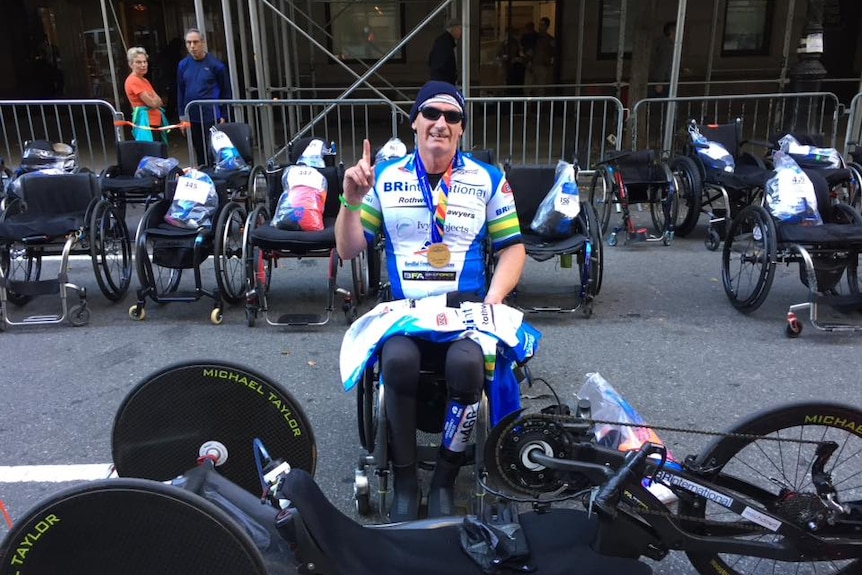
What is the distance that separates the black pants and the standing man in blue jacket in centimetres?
601

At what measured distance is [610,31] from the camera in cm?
1595

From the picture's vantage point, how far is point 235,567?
1545mm

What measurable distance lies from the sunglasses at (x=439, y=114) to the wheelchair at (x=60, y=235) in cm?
327

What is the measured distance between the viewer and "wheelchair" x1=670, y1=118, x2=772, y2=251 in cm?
657

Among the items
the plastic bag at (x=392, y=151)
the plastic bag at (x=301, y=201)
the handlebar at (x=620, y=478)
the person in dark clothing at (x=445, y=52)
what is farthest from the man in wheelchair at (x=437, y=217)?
the person in dark clothing at (x=445, y=52)

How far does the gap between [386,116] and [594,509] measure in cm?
1480

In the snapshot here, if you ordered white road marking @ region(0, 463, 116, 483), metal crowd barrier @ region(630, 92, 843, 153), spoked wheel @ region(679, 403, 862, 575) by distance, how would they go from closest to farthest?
spoked wheel @ region(679, 403, 862, 575), white road marking @ region(0, 463, 116, 483), metal crowd barrier @ region(630, 92, 843, 153)

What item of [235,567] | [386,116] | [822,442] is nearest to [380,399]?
[235,567]

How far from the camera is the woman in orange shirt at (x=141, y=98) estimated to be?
769 cm

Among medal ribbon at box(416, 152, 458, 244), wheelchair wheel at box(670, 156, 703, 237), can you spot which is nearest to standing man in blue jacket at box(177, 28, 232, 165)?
wheelchair wheel at box(670, 156, 703, 237)

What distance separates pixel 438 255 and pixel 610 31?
14813 millimetres

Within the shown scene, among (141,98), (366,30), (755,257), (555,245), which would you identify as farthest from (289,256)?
(366,30)

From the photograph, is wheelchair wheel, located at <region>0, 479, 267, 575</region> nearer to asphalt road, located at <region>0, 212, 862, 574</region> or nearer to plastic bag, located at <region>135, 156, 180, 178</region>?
asphalt road, located at <region>0, 212, 862, 574</region>

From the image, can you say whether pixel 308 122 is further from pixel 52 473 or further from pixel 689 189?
pixel 52 473
